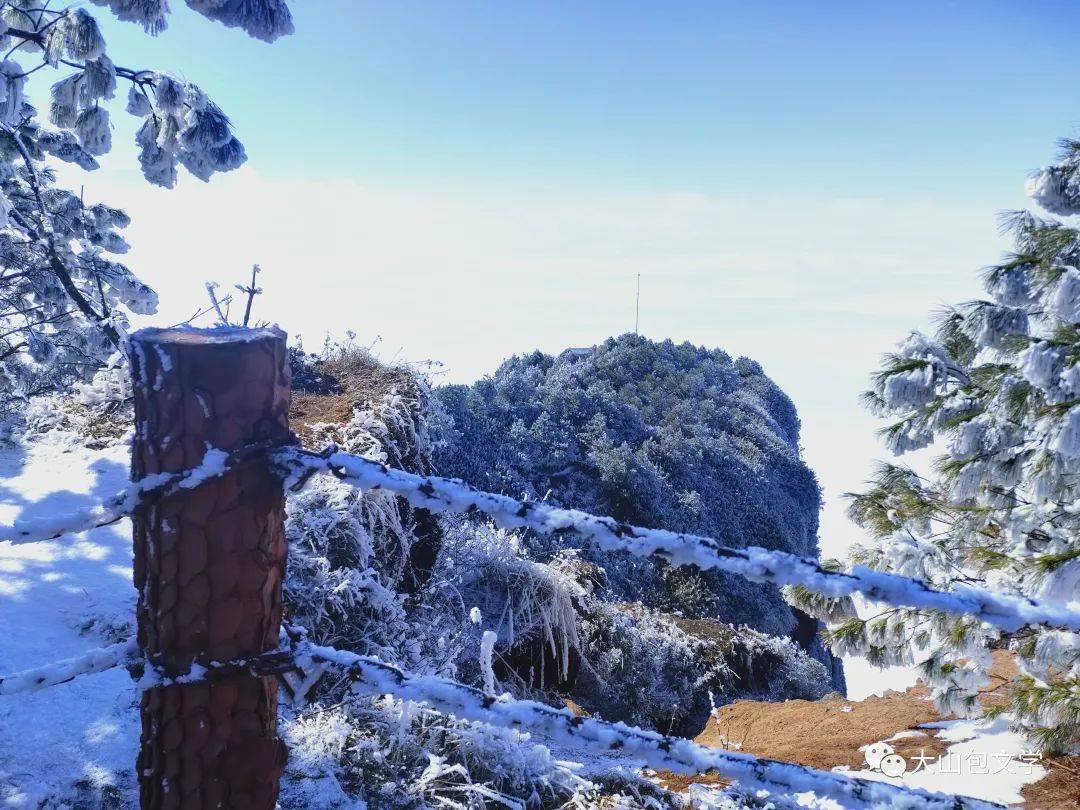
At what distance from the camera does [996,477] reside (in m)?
4.54

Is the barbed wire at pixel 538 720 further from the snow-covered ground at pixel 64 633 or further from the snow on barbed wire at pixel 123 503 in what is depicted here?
the snow-covered ground at pixel 64 633

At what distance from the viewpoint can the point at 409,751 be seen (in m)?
3.21

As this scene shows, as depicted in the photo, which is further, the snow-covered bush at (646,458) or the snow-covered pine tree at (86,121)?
the snow-covered bush at (646,458)

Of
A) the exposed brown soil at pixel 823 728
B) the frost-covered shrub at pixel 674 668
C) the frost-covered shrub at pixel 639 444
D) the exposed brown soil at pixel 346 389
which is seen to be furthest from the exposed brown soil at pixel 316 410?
the frost-covered shrub at pixel 639 444

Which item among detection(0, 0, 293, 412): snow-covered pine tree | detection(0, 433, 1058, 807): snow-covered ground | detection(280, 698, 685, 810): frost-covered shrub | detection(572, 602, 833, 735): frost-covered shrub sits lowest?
detection(572, 602, 833, 735): frost-covered shrub

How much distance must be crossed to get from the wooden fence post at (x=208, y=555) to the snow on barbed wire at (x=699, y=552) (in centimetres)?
13

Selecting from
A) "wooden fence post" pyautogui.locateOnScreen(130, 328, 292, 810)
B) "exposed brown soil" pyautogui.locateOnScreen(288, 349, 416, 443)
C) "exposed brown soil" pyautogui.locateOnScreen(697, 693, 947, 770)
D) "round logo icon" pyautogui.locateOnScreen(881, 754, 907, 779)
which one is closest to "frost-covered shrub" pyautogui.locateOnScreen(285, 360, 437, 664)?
"exposed brown soil" pyautogui.locateOnScreen(288, 349, 416, 443)

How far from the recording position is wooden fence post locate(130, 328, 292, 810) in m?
1.46

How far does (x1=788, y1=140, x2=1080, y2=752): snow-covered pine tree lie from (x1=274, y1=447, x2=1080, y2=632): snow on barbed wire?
9.51 ft

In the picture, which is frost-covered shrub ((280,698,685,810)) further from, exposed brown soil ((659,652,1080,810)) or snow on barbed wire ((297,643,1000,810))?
snow on barbed wire ((297,643,1000,810))

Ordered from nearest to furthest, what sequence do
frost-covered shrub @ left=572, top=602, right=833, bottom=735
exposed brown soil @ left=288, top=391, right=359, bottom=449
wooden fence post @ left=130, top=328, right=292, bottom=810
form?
wooden fence post @ left=130, top=328, right=292, bottom=810
exposed brown soil @ left=288, top=391, right=359, bottom=449
frost-covered shrub @ left=572, top=602, right=833, bottom=735

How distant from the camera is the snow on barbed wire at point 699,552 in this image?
53.2 inches

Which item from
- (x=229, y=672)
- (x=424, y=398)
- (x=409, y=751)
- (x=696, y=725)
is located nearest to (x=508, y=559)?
(x=424, y=398)

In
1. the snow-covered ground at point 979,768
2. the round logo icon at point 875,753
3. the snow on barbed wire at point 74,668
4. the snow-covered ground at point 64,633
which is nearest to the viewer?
the snow on barbed wire at point 74,668
